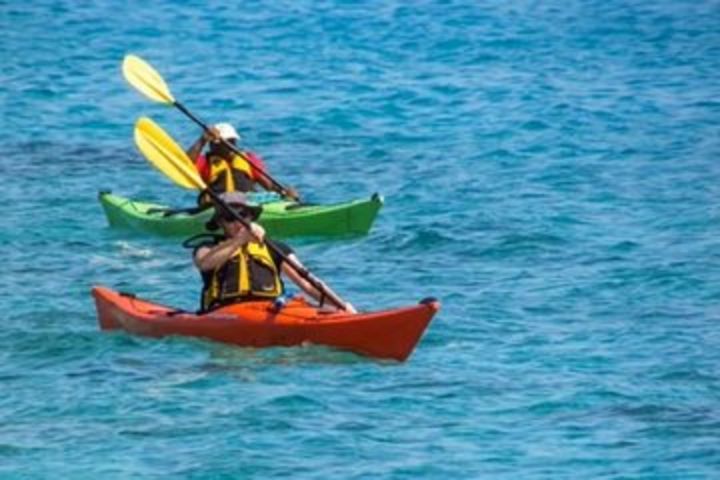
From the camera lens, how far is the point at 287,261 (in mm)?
15766

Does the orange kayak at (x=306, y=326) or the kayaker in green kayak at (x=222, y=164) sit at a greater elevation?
the kayaker in green kayak at (x=222, y=164)

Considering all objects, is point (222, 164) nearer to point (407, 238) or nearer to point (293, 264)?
point (407, 238)

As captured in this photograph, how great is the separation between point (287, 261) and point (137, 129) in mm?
1637

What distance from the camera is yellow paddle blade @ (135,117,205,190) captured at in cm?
1631

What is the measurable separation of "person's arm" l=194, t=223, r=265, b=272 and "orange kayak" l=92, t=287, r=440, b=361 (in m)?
0.35

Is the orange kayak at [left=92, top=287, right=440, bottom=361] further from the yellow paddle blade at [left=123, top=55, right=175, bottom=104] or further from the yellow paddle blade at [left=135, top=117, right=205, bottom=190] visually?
the yellow paddle blade at [left=123, top=55, right=175, bottom=104]

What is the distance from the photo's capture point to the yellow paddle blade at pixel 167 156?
16.3 meters

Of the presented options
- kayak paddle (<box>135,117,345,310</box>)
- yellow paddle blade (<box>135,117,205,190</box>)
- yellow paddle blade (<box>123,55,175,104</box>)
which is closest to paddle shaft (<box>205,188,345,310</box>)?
kayak paddle (<box>135,117,345,310</box>)

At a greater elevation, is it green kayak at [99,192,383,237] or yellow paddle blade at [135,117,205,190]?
yellow paddle blade at [135,117,205,190]

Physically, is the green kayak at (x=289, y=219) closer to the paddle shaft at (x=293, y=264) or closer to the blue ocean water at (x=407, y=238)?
the blue ocean water at (x=407, y=238)

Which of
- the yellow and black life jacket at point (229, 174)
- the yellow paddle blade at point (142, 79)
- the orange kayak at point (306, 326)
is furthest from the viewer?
the yellow paddle blade at point (142, 79)

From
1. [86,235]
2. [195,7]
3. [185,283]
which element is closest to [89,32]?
[195,7]

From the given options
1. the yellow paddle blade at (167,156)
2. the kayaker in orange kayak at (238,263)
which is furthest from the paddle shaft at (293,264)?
the yellow paddle blade at (167,156)

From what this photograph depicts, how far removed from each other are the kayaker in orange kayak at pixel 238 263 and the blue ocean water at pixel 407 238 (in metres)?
0.40
